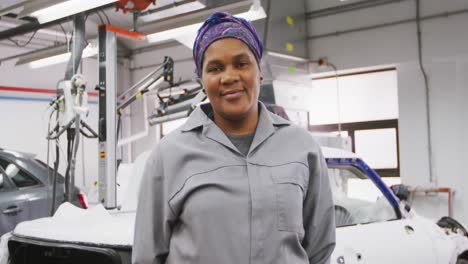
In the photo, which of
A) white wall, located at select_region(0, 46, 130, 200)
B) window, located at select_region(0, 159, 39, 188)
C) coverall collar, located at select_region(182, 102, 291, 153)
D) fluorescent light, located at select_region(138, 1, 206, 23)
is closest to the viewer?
coverall collar, located at select_region(182, 102, 291, 153)

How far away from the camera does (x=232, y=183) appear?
1.48m

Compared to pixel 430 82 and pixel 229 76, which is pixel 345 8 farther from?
pixel 229 76

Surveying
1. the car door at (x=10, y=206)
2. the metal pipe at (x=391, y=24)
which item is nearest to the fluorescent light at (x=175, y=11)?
the car door at (x=10, y=206)

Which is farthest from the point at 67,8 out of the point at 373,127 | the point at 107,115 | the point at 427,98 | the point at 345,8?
the point at 373,127

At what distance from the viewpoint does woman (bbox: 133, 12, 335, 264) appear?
4.78 feet

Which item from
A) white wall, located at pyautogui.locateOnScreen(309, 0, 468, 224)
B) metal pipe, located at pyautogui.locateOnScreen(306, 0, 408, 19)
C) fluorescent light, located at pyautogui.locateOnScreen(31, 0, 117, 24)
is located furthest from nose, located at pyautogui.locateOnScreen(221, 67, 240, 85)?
metal pipe, located at pyautogui.locateOnScreen(306, 0, 408, 19)

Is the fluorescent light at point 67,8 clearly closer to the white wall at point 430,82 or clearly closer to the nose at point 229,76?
the nose at point 229,76

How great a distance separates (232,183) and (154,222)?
0.90ft

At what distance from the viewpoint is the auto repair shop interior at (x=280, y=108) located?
10.8ft

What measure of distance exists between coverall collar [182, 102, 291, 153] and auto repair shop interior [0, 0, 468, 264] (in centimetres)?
41

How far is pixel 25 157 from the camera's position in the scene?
580 cm

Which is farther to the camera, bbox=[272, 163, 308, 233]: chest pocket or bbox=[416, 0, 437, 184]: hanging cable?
bbox=[416, 0, 437, 184]: hanging cable

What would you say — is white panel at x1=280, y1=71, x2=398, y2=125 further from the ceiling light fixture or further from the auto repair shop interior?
the ceiling light fixture

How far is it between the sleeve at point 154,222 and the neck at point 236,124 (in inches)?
8.9
